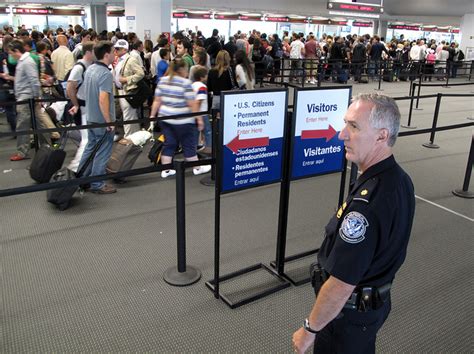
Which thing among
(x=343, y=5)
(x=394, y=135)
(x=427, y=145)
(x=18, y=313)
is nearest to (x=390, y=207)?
(x=394, y=135)

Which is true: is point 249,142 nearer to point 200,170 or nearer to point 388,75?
point 200,170

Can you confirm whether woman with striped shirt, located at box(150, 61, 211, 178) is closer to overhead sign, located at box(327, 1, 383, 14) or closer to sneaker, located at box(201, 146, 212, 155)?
sneaker, located at box(201, 146, 212, 155)

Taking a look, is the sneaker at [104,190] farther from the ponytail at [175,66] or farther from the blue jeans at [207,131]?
the blue jeans at [207,131]

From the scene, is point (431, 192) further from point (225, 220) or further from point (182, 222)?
point (182, 222)

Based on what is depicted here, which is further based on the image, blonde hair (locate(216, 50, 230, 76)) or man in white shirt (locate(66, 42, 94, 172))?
blonde hair (locate(216, 50, 230, 76))

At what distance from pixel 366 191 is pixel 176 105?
381cm

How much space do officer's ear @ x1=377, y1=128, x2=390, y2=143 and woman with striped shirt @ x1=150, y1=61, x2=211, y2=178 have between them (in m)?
3.73

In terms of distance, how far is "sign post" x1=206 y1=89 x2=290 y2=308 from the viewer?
2744 mm

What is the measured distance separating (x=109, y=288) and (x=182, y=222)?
76 centimetres

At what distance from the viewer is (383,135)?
148 cm

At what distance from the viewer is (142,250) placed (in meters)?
3.79

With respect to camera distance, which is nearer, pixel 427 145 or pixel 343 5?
pixel 427 145

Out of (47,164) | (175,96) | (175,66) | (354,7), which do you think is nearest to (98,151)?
(47,164)

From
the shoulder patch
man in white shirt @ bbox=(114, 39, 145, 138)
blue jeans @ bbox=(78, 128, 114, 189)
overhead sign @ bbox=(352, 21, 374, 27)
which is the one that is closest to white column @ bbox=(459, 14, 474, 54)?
overhead sign @ bbox=(352, 21, 374, 27)
